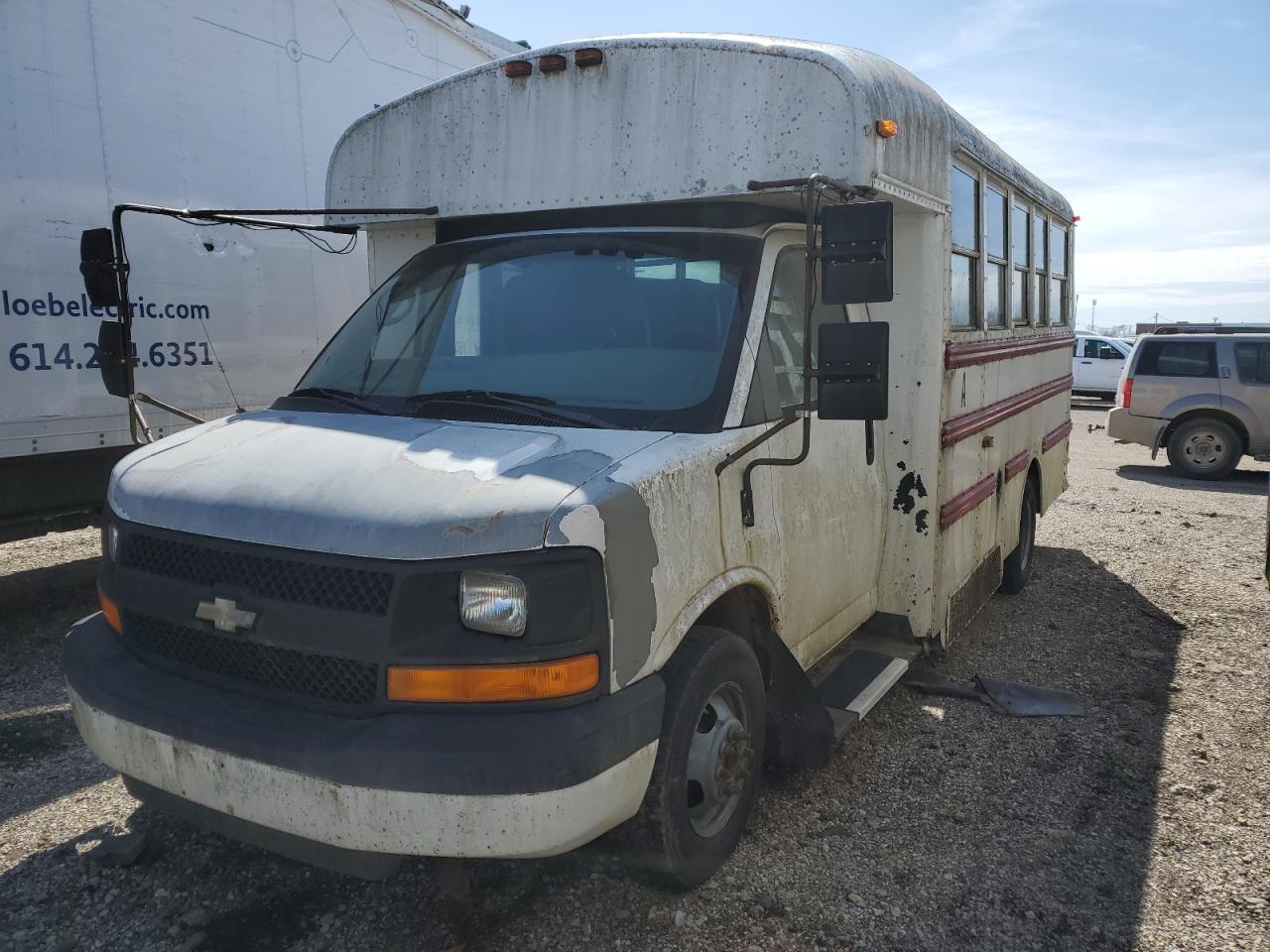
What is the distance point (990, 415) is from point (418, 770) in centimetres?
426

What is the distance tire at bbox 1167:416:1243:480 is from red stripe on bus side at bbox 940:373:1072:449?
659 centimetres

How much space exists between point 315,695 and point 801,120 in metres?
2.59

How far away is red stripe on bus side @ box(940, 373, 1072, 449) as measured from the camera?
474cm

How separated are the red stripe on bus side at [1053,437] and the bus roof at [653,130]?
12.5ft

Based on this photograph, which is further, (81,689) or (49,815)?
(49,815)

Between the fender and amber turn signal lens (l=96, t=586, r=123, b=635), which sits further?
amber turn signal lens (l=96, t=586, r=123, b=635)

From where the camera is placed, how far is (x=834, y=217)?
299 cm

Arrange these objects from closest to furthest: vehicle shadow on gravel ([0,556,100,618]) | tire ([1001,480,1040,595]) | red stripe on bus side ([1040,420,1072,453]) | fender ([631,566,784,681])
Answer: fender ([631,566,784,681])
vehicle shadow on gravel ([0,556,100,618])
tire ([1001,480,1040,595])
red stripe on bus side ([1040,420,1072,453])

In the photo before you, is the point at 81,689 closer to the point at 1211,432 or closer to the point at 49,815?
the point at 49,815

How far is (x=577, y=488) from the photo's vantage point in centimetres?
255

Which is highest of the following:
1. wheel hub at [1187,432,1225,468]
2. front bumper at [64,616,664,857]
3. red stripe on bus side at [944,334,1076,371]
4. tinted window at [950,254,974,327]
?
tinted window at [950,254,974,327]

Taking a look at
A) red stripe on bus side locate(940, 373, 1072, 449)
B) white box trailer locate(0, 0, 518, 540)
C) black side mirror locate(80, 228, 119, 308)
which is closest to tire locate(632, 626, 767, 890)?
red stripe on bus side locate(940, 373, 1072, 449)

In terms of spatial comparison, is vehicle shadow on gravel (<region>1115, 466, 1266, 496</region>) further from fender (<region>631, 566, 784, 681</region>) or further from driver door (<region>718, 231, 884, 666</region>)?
fender (<region>631, 566, 784, 681</region>)

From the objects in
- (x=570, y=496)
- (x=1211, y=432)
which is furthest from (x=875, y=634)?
(x=1211, y=432)
